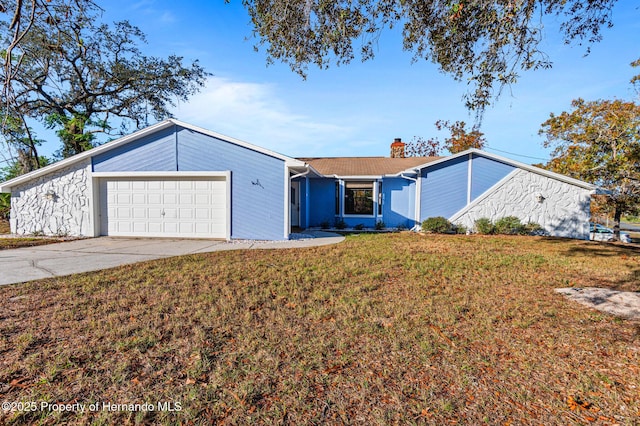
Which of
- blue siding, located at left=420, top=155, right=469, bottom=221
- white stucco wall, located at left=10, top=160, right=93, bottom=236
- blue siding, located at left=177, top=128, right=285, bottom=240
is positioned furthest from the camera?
blue siding, located at left=420, top=155, right=469, bottom=221

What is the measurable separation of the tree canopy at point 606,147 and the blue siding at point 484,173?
3.93 m

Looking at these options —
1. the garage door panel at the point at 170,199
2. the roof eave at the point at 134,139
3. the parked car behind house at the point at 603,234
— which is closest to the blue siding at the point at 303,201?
the roof eave at the point at 134,139

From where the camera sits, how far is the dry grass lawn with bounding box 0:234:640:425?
90.0 inches

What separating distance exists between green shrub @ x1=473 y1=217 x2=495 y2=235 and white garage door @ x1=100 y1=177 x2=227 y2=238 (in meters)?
10.7

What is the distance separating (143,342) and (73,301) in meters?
2.12

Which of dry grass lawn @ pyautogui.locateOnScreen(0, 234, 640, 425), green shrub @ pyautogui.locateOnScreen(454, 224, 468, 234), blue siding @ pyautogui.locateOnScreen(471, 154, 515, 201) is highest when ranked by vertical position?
blue siding @ pyautogui.locateOnScreen(471, 154, 515, 201)

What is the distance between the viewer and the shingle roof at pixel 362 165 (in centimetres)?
1473

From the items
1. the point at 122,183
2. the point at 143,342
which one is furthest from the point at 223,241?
the point at 143,342

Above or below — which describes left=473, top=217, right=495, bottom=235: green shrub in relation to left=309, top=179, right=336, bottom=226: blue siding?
below

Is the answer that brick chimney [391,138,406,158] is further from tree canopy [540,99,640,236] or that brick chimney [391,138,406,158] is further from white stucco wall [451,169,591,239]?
tree canopy [540,99,640,236]

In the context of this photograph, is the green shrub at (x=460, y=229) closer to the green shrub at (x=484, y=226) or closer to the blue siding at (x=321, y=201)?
the green shrub at (x=484, y=226)

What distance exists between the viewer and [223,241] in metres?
10.4

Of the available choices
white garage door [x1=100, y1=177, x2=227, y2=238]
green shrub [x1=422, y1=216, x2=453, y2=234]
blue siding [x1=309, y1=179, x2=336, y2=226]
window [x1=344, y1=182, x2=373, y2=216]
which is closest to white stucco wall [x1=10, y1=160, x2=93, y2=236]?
white garage door [x1=100, y1=177, x2=227, y2=238]

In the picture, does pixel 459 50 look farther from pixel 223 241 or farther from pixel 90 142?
pixel 90 142
